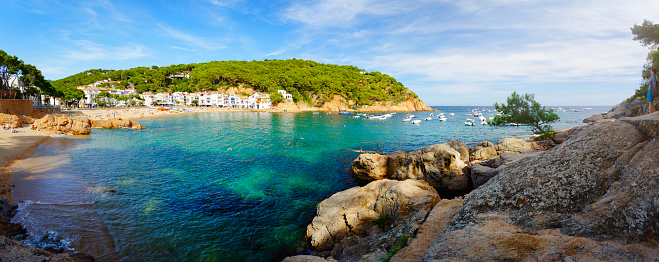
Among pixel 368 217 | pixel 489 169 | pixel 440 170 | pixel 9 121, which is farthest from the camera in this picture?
pixel 9 121

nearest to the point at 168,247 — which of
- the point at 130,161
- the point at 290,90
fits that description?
the point at 130,161

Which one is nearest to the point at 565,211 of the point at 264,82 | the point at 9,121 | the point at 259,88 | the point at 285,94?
the point at 9,121

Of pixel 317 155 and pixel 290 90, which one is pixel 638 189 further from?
pixel 290 90

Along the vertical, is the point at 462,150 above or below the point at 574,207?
below

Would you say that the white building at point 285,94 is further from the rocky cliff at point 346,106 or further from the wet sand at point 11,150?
the wet sand at point 11,150

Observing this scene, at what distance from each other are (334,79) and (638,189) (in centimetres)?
14806

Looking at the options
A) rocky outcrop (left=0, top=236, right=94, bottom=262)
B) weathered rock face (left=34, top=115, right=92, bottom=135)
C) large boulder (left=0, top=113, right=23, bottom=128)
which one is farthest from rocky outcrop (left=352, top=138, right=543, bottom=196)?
large boulder (left=0, top=113, right=23, bottom=128)

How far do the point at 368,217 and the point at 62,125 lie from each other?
164 ft

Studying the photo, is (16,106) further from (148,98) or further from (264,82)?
(264,82)

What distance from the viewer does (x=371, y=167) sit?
19734 mm

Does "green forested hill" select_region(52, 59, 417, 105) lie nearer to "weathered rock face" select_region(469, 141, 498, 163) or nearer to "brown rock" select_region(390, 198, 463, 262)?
"weathered rock face" select_region(469, 141, 498, 163)

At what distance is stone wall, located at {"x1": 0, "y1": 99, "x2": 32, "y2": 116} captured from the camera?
4286 cm

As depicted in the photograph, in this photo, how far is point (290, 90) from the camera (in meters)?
138

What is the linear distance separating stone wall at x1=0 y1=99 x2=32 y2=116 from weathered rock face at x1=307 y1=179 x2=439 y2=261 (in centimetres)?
6126
